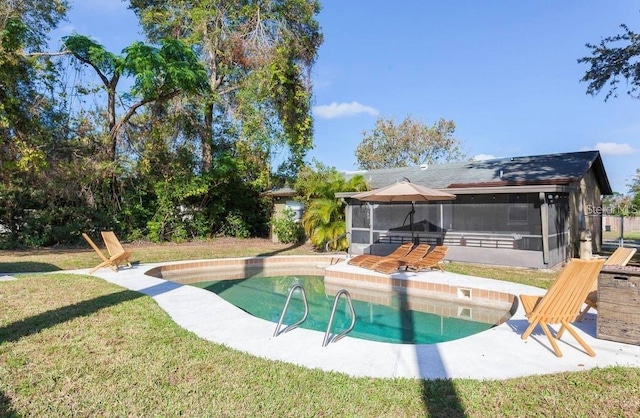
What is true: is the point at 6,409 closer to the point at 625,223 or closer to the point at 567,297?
the point at 567,297

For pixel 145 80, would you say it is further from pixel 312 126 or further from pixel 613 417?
pixel 613 417

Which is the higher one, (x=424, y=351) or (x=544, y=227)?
(x=544, y=227)

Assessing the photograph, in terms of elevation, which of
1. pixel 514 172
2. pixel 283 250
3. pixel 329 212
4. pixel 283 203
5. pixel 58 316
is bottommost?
pixel 283 250

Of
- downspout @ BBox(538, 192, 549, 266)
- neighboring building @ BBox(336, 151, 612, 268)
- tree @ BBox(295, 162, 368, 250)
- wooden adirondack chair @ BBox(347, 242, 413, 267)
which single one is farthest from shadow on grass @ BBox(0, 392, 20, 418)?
tree @ BBox(295, 162, 368, 250)

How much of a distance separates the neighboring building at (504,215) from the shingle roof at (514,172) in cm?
3

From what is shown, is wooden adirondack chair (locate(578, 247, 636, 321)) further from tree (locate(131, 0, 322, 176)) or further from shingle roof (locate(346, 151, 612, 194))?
tree (locate(131, 0, 322, 176))

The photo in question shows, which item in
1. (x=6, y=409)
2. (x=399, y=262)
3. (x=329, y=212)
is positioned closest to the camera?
(x=6, y=409)

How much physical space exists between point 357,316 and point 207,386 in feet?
13.8

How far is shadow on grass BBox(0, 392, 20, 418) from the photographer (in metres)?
2.82

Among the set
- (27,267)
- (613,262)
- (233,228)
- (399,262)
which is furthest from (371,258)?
(233,228)

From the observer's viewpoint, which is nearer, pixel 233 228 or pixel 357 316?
pixel 357 316

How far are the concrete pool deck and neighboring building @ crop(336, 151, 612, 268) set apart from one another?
5.64 m

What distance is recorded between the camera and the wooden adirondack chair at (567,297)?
4113 mm

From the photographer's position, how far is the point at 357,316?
7.16m
